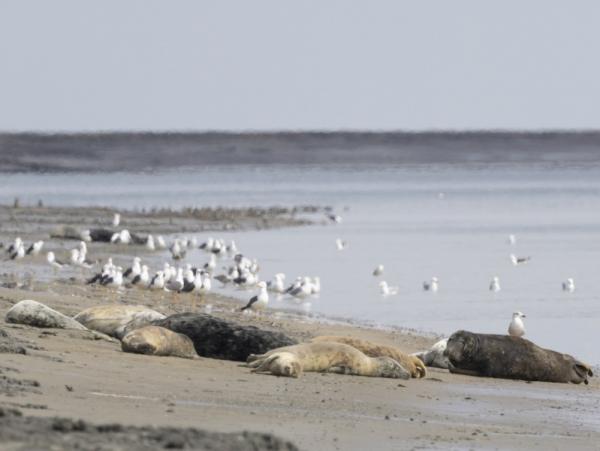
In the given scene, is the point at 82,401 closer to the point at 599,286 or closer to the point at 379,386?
the point at 379,386

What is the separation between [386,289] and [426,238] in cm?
1250

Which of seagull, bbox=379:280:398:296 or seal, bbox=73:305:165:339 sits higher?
seagull, bbox=379:280:398:296

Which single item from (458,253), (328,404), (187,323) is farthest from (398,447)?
(458,253)

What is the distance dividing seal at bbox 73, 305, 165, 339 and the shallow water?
194 inches

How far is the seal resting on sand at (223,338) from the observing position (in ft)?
38.1

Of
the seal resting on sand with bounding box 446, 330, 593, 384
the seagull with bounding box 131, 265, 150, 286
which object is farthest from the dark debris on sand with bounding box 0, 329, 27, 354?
the seagull with bounding box 131, 265, 150, 286

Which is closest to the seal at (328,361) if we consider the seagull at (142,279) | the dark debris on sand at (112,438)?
the dark debris on sand at (112,438)

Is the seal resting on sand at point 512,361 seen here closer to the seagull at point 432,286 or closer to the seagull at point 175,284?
the seagull at point 175,284

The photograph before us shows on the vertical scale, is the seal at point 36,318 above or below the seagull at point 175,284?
below

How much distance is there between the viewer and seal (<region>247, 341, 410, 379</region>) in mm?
10672

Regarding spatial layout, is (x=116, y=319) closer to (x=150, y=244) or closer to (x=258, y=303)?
(x=258, y=303)

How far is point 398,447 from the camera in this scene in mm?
7855

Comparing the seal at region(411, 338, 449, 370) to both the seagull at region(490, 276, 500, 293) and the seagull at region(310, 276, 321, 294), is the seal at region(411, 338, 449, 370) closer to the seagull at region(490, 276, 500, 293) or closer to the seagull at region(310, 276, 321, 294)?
the seagull at region(310, 276, 321, 294)

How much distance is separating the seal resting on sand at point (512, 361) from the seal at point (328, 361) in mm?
1108
